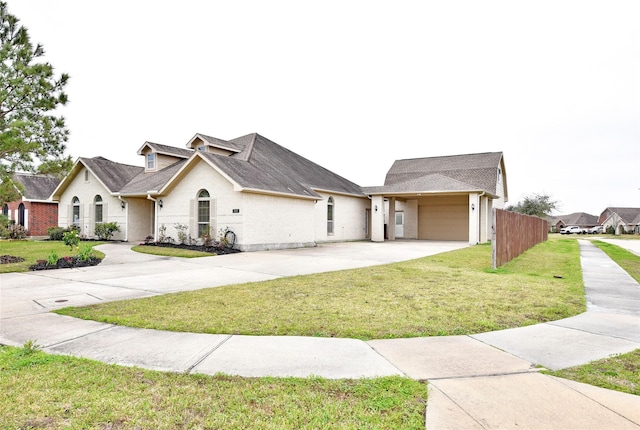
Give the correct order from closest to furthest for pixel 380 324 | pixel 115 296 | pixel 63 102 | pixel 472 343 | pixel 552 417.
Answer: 1. pixel 552 417
2. pixel 472 343
3. pixel 380 324
4. pixel 115 296
5. pixel 63 102

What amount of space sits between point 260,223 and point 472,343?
13.1 metres

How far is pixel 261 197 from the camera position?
1631cm

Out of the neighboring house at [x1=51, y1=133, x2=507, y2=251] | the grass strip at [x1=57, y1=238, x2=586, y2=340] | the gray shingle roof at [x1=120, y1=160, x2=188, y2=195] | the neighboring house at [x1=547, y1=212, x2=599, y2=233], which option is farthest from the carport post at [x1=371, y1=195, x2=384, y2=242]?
the neighboring house at [x1=547, y1=212, x2=599, y2=233]

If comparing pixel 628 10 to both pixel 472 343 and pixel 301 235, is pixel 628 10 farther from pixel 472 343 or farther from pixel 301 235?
pixel 301 235

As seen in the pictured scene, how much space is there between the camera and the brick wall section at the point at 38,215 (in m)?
27.9

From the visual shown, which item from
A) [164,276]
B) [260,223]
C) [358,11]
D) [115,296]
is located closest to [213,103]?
[260,223]

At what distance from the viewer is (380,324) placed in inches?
190

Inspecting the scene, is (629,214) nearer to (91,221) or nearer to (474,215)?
(474,215)

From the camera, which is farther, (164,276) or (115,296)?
(164,276)

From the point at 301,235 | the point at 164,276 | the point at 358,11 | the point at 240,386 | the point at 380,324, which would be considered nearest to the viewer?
the point at 240,386

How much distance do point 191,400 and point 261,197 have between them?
45.4ft

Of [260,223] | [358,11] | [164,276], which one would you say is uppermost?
[358,11]

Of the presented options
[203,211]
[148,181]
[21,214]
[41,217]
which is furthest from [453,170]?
[21,214]

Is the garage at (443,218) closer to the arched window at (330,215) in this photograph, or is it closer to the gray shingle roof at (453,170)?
the gray shingle roof at (453,170)
